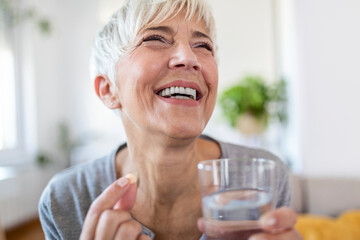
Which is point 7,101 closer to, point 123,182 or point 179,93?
point 179,93

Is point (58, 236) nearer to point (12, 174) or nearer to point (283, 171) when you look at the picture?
point (283, 171)

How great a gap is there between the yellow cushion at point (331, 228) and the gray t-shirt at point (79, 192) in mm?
869

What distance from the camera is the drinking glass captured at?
1.57ft

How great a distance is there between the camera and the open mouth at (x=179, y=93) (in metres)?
0.78

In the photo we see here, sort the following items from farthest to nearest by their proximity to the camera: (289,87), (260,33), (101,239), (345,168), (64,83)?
(64,83), (260,33), (289,87), (345,168), (101,239)

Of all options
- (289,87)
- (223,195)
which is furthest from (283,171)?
(289,87)

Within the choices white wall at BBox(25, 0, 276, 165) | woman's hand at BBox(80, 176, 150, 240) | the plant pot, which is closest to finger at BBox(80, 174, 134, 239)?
woman's hand at BBox(80, 176, 150, 240)

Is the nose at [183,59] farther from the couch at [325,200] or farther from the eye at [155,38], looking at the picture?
the couch at [325,200]

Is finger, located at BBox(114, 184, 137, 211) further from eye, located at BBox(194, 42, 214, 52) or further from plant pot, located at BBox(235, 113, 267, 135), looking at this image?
plant pot, located at BBox(235, 113, 267, 135)

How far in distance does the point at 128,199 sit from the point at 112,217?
5 cm

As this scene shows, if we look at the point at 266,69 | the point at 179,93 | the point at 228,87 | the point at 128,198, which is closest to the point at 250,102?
the point at 228,87

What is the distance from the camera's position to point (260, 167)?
49cm

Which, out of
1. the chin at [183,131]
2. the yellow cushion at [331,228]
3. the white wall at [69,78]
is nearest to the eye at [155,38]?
the chin at [183,131]

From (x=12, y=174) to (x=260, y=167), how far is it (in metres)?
3.53
